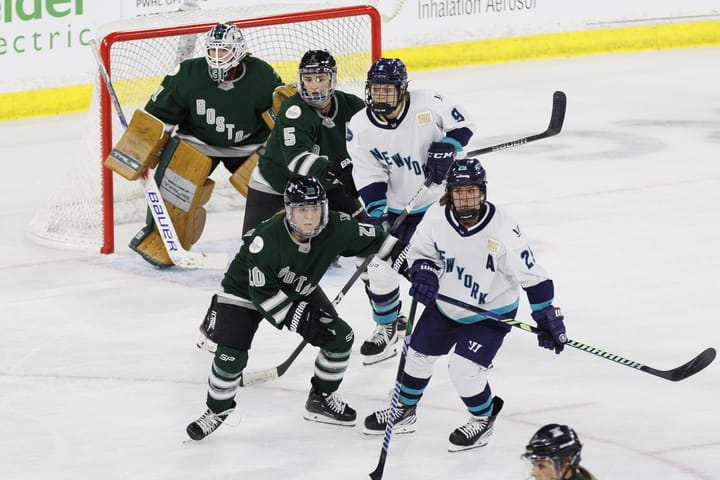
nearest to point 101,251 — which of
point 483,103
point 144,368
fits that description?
point 144,368

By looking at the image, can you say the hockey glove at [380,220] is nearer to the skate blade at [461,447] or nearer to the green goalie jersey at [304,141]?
the green goalie jersey at [304,141]

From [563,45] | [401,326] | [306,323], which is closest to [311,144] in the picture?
[401,326]

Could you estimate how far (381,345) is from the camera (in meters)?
5.30

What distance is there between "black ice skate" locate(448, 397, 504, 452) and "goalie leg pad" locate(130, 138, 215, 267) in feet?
7.08

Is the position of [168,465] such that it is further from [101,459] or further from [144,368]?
[144,368]

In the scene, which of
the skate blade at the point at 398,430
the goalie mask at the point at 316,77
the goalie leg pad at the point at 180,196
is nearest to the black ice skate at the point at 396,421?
the skate blade at the point at 398,430

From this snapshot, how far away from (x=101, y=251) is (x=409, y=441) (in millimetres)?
2624

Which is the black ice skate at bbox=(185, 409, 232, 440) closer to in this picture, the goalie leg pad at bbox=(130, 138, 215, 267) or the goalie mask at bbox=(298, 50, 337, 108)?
the goalie mask at bbox=(298, 50, 337, 108)

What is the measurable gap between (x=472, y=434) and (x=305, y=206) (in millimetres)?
809

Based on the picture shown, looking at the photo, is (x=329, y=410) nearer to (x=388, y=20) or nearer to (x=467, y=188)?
(x=467, y=188)

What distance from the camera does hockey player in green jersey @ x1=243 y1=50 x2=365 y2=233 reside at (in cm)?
525

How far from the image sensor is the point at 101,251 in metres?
6.75

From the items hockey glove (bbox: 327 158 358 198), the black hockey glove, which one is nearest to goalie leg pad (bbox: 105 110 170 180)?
hockey glove (bbox: 327 158 358 198)

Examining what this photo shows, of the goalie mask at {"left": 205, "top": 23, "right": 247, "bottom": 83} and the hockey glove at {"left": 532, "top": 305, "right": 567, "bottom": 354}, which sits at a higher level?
the goalie mask at {"left": 205, "top": 23, "right": 247, "bottom": 83}
